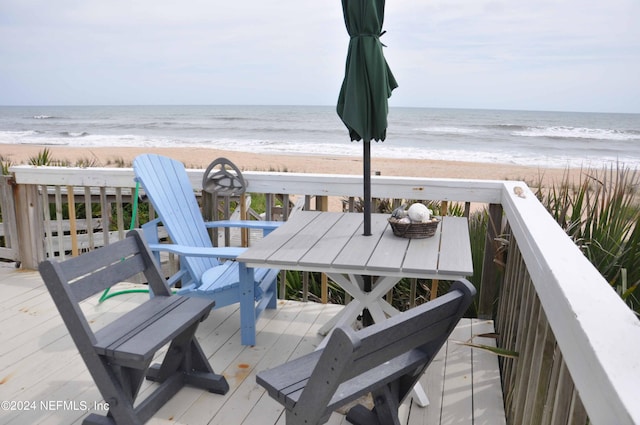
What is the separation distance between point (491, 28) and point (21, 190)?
31.7 metres

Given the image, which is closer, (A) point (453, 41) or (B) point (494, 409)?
(B) point (494, 409)

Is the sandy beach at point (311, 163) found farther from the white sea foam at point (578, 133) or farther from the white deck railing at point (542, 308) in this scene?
the white deck railing at point (542, 308)

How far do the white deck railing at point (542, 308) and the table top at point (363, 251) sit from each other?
0.92 feet

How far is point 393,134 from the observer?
87.6ft

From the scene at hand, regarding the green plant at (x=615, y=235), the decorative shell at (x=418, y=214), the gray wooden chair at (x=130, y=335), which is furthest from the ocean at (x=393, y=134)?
the gray wooden chair at (x=130, y=335)

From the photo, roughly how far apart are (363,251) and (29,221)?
2.82m

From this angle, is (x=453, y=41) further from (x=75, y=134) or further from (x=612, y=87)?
(x=75, y=134)

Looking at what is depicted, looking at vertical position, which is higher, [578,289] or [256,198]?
[578,289]

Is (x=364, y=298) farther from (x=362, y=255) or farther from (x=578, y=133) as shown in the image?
(x=578, y=133)

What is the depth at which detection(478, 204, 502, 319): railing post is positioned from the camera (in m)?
3.13

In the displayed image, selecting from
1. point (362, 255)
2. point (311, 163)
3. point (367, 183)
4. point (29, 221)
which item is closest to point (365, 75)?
point (367, 183)

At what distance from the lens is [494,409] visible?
2334 millimetres

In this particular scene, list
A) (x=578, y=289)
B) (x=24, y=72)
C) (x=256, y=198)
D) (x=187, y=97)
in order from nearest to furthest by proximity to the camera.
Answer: (x=578, y=289) < (x=256, y=198) < (x=24, y=72) < (x=187, y=97)

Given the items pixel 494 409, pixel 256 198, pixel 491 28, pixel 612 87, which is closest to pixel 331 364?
pixel 494 409
